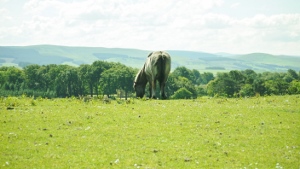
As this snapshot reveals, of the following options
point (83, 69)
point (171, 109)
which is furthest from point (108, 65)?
point (171, 109)

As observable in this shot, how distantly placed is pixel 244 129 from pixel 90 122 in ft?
27.7

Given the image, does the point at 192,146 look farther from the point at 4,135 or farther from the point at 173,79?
the point at 173,79

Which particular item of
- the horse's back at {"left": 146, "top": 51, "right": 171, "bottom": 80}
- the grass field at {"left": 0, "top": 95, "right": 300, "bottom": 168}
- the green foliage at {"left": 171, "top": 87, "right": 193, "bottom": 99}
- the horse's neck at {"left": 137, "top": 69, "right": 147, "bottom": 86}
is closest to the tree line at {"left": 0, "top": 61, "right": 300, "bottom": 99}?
the green foliage at {"left": 171, "top": 87, "right": 193, "bottom": 99}

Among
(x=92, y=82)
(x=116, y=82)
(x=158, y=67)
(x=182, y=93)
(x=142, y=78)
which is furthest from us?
(x=92, y=82)

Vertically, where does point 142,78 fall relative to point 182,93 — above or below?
above

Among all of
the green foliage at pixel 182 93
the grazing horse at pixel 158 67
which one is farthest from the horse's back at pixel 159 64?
the green foliage at pixel 182 93

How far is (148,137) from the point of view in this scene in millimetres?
15148

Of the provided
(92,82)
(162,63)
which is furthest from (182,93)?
(162,63)

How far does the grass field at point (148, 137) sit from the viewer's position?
40.2 ft

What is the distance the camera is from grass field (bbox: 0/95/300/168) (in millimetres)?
12266

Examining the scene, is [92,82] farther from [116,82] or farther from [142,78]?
[142,78]

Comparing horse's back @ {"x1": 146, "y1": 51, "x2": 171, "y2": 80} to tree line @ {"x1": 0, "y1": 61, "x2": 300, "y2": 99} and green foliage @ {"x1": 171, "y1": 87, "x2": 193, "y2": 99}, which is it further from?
green foliage @ {"x1": 171, "y1": 87, "x2": 193, "y2": 99}

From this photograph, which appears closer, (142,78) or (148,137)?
(148,137)

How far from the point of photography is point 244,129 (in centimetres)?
1678
